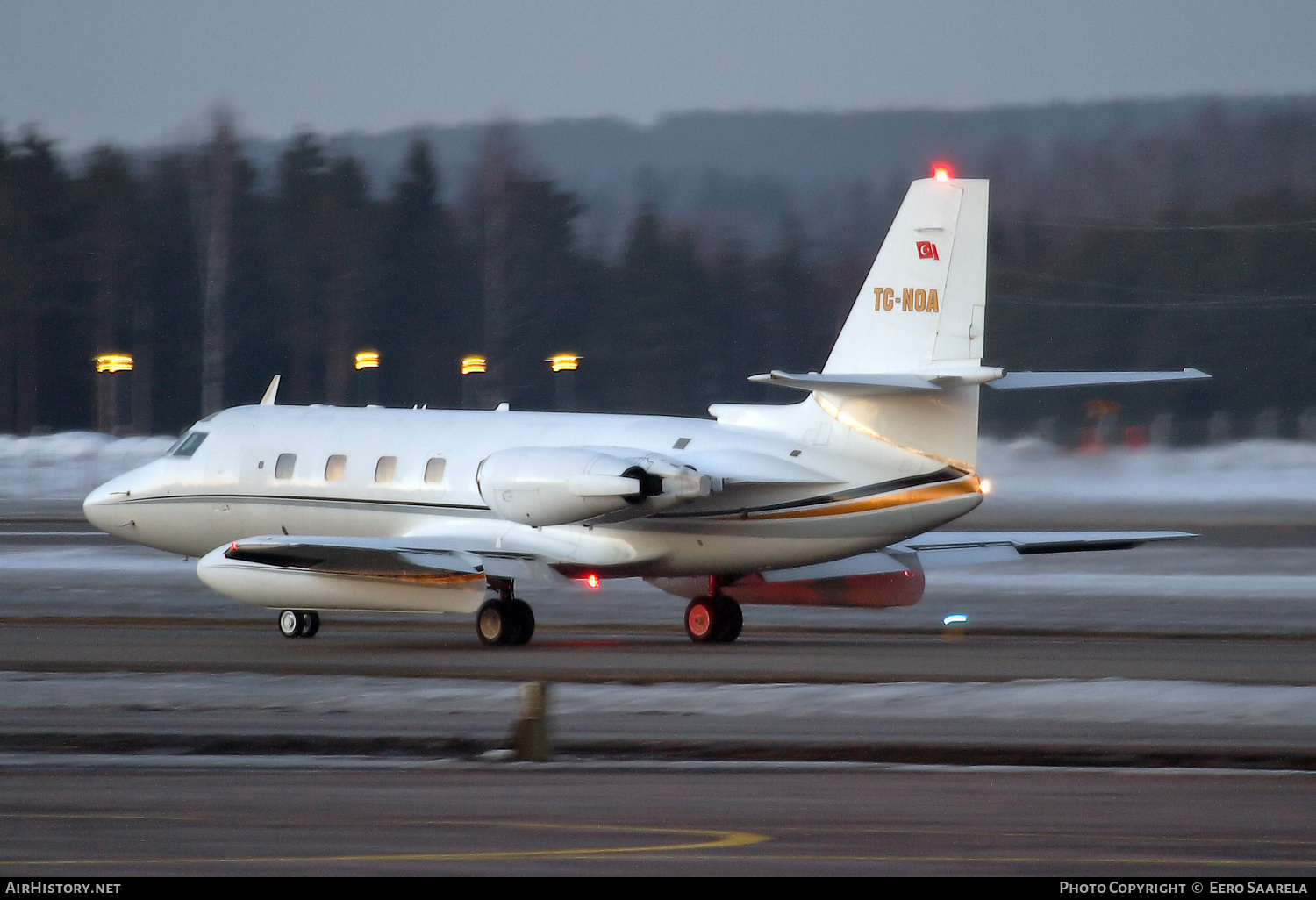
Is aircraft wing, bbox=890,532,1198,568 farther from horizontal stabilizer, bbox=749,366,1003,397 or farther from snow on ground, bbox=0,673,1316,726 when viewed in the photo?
snow on ground, bbox=0,673,1316,726

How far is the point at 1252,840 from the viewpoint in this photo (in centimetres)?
1009

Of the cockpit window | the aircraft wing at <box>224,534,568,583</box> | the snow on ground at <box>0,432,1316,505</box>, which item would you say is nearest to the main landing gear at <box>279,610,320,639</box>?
the aircraft wing at <box>224,534,568,583</box>

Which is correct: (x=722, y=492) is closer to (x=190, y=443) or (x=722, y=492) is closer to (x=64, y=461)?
(x=190, y=443)

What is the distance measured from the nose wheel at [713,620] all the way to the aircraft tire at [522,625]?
210cm

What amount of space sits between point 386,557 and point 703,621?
4.30 meters

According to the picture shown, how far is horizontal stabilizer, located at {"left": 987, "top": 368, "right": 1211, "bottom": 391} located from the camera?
20984 millimetres

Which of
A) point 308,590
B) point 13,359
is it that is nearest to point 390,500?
point 308,590

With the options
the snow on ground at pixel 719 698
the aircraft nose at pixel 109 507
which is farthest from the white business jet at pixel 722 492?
the snow on ground at pixel 719 698

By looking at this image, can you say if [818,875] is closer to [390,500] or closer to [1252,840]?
[1252,840]

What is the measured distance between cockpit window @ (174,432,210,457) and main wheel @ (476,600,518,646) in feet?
21.5

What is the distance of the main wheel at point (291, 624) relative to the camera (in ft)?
81.7

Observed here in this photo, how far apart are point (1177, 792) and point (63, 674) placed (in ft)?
36.0

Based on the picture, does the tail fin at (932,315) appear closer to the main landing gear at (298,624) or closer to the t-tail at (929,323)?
the t-tail at (929,323)

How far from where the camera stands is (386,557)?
23000 millimetres
